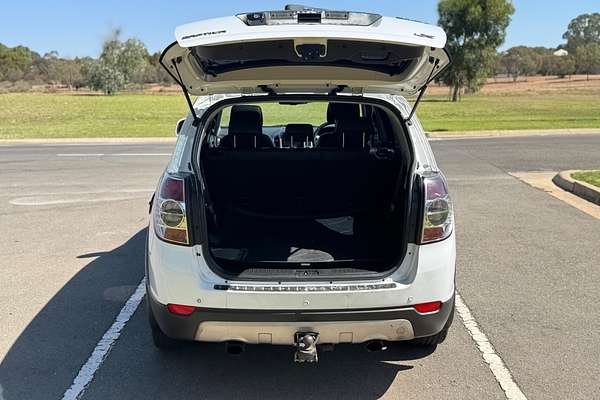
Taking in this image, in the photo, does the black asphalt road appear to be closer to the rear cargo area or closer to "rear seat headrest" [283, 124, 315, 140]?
the rear cargo area

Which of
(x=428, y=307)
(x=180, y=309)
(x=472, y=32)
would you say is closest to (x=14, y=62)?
(x=472, y=32)

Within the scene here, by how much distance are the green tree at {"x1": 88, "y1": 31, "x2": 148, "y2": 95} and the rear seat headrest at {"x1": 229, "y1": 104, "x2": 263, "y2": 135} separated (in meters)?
89.2

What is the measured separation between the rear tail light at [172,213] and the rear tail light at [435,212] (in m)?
1.19

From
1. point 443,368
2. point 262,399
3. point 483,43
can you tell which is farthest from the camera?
point 483,43

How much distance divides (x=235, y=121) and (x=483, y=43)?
2064 inches

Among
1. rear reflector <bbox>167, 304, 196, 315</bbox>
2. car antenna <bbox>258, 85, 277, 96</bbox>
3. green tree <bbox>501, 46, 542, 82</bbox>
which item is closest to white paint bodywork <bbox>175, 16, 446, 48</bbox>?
car antenna <bbox>258, 85, 277, 96</bbox>

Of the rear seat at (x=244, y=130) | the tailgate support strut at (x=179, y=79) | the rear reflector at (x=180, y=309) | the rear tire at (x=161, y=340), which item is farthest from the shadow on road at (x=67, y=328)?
the tailgate support strut at (x=179, y=79)

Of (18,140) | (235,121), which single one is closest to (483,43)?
(18,140)

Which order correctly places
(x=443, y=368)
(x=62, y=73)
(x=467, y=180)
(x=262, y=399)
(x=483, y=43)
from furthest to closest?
(x=62, y=73) < (x=483, y=43) < (x=467, y=180) < (x=443, y=368) < (x=262, y=399)

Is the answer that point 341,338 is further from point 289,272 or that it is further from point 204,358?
point 204,358

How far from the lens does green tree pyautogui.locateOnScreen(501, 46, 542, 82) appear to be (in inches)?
4304

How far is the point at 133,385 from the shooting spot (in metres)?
3.24

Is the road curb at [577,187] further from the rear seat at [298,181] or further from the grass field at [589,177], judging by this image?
the rear seat at [298,181]

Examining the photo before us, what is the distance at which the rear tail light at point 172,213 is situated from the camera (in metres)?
2.94
